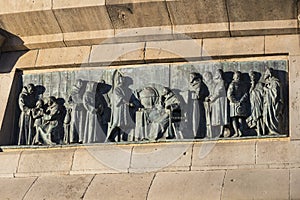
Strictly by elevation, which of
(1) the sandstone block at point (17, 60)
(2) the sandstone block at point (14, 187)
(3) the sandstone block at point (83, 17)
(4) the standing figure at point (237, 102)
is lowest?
(2) the sandstone block at point (14, 187)

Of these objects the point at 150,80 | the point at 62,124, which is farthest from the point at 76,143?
the point at 150,80

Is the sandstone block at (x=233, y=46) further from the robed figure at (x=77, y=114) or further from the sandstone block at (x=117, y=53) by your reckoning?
the robed figure at (x=77, y=114)

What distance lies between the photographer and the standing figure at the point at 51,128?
635 inches

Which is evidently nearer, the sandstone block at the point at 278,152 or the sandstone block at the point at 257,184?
the sandstone block at the point at 257,184

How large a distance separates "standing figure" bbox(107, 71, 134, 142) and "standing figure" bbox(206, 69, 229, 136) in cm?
122

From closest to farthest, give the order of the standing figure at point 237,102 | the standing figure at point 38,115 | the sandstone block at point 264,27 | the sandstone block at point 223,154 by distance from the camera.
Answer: the sandstone block at point 223,154 → the standing figure at point 237,102 → the sandstone block at point 264,27 → the standing figure at point 38,115

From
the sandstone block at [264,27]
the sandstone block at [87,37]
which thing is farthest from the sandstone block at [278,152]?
the sandstone block at [87,37]

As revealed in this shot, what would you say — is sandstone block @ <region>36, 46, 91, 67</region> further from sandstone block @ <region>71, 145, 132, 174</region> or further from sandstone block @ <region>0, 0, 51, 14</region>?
sandstone block @ <region>71, 145, 132, 174</region>

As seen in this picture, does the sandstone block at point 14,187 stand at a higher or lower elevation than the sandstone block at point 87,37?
lower

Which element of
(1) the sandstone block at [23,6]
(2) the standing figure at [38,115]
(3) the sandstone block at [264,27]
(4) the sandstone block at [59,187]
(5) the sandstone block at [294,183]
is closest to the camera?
(5) the sandstone block at [294,183]

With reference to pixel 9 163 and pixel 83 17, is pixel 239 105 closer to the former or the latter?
pixel 83 17

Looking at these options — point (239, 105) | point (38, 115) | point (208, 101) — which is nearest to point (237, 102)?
point (239, 105)

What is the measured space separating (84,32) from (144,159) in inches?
95.0

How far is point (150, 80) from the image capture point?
16188 mm
